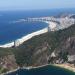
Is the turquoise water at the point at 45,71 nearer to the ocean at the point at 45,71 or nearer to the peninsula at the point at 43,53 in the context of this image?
the ocean at the point at 45,71

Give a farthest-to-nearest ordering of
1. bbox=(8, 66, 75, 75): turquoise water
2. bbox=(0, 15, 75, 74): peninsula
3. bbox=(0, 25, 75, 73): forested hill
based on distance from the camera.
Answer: bbox=(0, 25, 75, 73): forested hill → bbox=(0, 15, 75, 74): peninsula → bbox=(8, 66, 75, 75): turquoise water

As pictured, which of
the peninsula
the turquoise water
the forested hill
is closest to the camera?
the turquoise water

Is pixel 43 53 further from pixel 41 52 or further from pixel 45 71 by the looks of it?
pixel 45 71

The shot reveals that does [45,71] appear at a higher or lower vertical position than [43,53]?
lower

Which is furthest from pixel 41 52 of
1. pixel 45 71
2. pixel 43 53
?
pixel 45 71

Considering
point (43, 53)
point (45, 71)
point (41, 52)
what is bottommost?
point (45, 71)

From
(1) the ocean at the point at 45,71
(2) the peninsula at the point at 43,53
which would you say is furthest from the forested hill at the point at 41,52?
(1) the ocean at the point at 45,71

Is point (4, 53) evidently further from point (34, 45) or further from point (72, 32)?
point (72, 32)

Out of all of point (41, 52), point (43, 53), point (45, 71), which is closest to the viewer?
point (45, 71)

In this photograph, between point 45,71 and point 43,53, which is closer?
point 45,71

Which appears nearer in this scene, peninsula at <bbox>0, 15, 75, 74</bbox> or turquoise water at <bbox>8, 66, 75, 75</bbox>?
turquoise water at <bbox>8, 66, 75, 75</bbox>

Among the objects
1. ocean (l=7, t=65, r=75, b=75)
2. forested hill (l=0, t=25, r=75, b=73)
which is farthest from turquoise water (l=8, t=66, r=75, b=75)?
forested hill (l=0, t=25, r=75, b=73)

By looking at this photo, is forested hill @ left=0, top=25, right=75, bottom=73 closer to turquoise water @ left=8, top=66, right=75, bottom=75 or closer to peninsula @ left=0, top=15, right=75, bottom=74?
peninsula @ left=0, top=15, right=75, bottom=74
